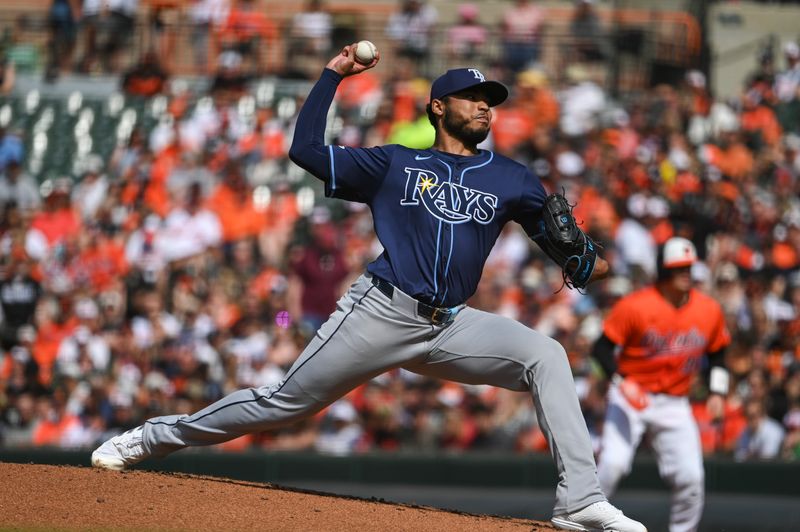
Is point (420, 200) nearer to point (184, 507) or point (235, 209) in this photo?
point (184, 507)

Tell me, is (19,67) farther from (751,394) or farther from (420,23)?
(751,394)

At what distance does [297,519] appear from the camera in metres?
6.23

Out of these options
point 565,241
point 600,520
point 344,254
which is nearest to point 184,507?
point 600,520

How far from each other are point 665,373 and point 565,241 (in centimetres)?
254

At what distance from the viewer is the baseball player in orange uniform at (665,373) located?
27.2 feet

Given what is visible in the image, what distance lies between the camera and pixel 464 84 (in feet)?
20.6

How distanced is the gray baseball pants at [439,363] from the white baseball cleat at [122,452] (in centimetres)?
77

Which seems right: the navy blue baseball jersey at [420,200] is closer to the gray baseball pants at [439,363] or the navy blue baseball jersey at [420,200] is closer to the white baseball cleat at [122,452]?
the gray baseball pants at [439,363]

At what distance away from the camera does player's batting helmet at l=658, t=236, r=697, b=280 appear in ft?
28.0

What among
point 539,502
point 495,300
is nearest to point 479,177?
point 539,502

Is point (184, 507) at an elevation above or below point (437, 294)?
below

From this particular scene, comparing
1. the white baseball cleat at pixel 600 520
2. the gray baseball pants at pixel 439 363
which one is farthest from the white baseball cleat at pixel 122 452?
the white baseball cleat at pixel 600 520

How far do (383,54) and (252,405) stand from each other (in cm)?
1276

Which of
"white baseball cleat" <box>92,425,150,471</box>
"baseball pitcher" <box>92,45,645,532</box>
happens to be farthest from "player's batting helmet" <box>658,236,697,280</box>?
"white baseball cleat" <box>92,425,150,471</box>
